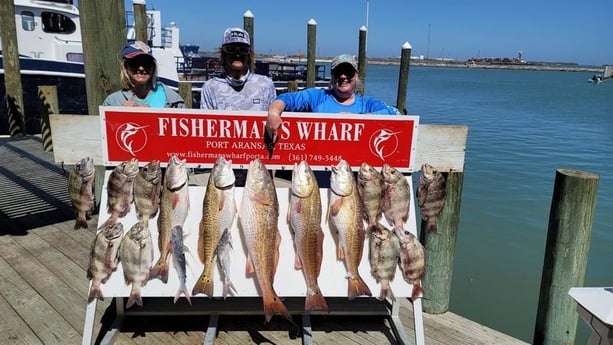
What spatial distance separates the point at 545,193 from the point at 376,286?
34.7 feet

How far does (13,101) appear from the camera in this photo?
29.4 ft

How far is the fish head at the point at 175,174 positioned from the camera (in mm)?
2773

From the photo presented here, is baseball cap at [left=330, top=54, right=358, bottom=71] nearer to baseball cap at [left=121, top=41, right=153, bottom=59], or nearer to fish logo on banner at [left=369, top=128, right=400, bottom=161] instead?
fish logo on banner at [left=369, top=128, right=400, bottom=161]

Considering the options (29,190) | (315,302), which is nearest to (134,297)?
(315,302)

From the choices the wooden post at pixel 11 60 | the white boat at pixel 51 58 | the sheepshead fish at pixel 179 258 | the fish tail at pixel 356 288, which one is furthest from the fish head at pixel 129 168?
the white boat at pixel 51 58

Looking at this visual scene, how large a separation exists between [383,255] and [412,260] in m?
0.20

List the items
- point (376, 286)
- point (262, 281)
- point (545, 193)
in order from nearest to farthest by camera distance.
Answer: point (262, 281) < point (376, 286) < point (545, 193)

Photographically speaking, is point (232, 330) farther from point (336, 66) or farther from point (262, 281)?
point (336, 66)

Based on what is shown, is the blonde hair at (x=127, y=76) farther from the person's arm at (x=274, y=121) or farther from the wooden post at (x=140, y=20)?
the wooden post at (x=140, y=20)

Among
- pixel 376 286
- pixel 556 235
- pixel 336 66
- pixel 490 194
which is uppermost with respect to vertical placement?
pixel 336 66

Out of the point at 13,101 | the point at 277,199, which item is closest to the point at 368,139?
the point at 277,199

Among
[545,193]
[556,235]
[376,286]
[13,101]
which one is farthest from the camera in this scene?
[545,193]

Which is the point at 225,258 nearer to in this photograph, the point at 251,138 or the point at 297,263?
the point at 297,263

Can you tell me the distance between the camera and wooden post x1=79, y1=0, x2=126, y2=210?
11.0 feet
